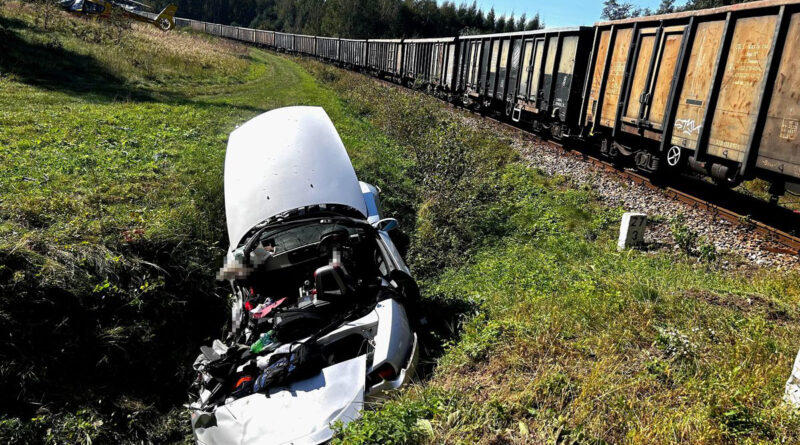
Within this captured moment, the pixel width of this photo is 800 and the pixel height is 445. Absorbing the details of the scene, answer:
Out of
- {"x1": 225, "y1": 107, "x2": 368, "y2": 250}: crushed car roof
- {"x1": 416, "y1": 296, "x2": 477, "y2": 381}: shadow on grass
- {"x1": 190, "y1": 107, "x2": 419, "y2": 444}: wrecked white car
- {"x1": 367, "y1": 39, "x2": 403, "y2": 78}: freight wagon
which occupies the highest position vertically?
{"x1": 367, "y1": 39, "x2": 403, "y2": 78}: freight wagon

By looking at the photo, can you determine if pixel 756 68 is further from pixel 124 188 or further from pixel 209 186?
pixel 124 188

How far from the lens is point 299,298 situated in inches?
165

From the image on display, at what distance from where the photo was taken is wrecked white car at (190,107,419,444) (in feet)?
10.3

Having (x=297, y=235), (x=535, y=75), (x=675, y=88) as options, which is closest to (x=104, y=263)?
(x=297, y=235)

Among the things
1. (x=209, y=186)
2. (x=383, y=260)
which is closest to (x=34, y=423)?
(x=383, y=260)

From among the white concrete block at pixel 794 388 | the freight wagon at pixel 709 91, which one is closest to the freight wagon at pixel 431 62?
the freight wagon at pixel 709 91

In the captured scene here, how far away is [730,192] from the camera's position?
791cm

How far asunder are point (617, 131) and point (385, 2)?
82663 mm

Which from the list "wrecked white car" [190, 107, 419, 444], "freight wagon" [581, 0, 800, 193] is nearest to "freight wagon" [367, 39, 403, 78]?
"freight wagon" [581, 0, 800, 193]

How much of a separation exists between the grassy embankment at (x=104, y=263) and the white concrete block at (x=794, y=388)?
4907mm

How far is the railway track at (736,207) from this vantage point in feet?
19.5

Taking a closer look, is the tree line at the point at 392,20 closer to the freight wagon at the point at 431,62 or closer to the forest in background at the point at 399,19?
the forest in background at the point at 399,19

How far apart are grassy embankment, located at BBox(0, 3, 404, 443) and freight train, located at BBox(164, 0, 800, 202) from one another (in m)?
4.80

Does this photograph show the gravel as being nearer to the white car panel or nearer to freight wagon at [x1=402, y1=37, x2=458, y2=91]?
the white car panel
